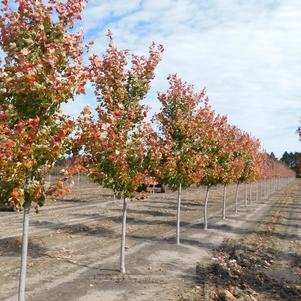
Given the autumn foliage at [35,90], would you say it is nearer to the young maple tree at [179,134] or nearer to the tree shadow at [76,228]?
the young maple tree at [179,134]

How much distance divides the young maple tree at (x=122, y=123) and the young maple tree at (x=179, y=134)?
193 inches

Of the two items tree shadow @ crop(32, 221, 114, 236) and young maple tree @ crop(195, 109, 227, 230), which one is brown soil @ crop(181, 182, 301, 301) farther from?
tree shadow @ crop(32, 221, 114, 236)

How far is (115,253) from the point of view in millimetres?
19422

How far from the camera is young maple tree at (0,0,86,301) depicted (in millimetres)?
8539

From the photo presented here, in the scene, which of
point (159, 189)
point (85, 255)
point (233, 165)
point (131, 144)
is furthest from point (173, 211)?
point (159, 189)

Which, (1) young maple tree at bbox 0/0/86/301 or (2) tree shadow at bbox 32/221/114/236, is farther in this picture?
(2) tree shadow at bbox 32/221/114/236

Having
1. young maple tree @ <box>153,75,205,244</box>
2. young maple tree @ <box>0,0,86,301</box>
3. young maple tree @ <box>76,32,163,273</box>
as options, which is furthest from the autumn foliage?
young maple tree @ <box>153,75,205,244</box>

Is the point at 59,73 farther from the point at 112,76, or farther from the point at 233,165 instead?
the point at 233,165

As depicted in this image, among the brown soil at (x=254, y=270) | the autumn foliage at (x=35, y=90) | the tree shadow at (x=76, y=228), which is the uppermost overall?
the autumn foliage at (x=35, y=90)

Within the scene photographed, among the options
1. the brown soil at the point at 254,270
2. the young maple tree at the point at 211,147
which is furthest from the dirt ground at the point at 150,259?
the young maple tree at the point at 211,147

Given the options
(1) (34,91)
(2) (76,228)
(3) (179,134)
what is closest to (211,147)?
(3) (179,134)

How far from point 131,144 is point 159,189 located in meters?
53.2

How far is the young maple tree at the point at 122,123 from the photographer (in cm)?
1477

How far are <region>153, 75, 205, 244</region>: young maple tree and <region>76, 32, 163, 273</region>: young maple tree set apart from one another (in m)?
4.89
